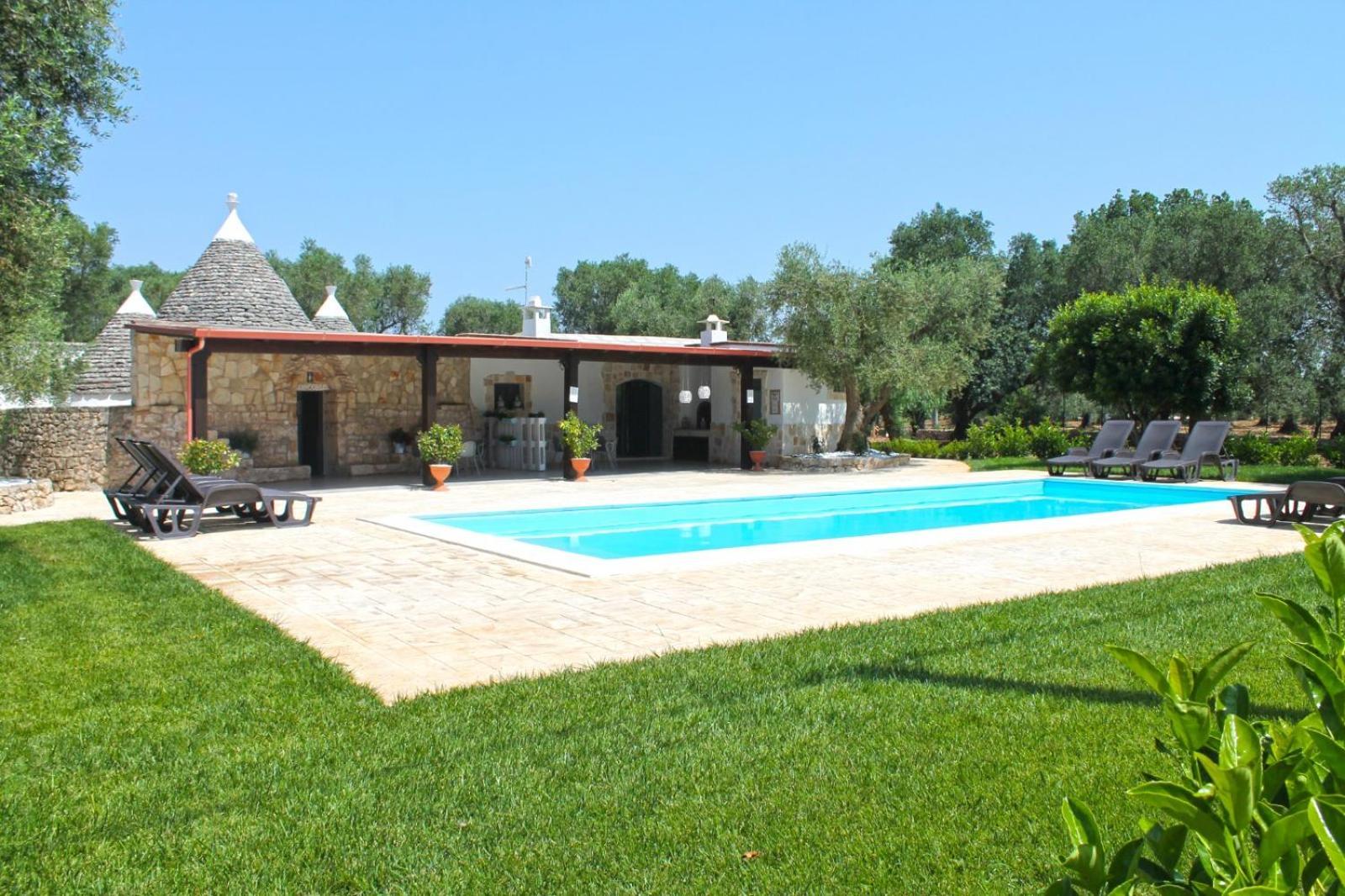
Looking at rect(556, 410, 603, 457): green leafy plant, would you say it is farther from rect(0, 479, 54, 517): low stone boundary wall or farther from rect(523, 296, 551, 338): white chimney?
rect(0, 479, 54, 517): low stone boundary wall

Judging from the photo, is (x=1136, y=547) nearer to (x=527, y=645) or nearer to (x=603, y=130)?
(x=527, y=645)

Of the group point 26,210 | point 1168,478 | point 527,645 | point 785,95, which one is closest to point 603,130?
point 785,95

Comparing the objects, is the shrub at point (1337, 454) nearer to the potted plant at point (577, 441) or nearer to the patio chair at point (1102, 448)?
the patio chair at point (1102, 448)

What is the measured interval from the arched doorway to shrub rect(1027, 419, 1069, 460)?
29.6 ft

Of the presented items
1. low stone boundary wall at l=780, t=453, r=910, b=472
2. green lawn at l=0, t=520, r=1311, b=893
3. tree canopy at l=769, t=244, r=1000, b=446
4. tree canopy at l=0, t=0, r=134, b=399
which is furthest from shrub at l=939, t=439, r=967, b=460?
tree canopy at l=0, t=0, r=134, b=399

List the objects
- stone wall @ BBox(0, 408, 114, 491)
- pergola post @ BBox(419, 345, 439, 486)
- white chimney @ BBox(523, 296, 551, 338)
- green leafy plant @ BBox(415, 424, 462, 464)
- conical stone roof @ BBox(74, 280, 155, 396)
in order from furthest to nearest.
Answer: white chimney @ BBox(523, 296, 551, 338) → conical stone roof @ BBox(74, 280, 155, 396) → stone wall @ BBox(0, 408, 114, 491) → pergola post @ BBox(419, 345, 439, 486) → green leafy plant @ BBox(415, 424, 462, 464)

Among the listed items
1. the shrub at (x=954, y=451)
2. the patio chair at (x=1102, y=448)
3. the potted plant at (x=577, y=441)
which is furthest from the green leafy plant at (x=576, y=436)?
the shrub at (x=954, y=451)

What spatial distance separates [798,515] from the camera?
14.3m

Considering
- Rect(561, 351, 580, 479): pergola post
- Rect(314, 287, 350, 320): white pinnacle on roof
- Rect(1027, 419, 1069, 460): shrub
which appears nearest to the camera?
Rect(561, 351, 580, 479): pergola post

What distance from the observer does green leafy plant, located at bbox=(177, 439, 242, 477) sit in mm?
13375

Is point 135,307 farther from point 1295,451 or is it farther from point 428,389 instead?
point 1295,451

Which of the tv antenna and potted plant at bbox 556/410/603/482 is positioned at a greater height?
the tv antenna

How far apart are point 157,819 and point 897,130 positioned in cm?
1938

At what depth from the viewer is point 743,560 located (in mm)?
8859
